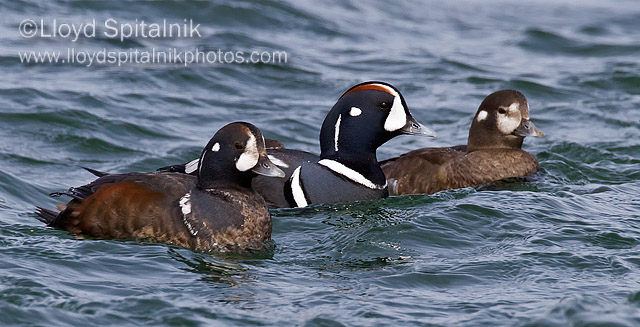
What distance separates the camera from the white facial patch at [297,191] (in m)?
9.76

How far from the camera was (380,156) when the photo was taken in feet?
43.6

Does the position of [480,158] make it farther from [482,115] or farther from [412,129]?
[412,129]

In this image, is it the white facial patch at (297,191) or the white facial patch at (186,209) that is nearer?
the white facial patch at (186,209)

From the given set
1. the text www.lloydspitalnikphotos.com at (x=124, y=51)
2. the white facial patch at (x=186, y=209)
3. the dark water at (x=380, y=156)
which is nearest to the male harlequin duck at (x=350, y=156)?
the dark water at (x=380, y=156)

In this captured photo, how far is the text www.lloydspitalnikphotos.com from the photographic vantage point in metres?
16.9

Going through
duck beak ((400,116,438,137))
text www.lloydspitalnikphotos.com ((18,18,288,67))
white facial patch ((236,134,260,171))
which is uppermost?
text www.lloydspitalnikphotos.com ((18,18,288,67))

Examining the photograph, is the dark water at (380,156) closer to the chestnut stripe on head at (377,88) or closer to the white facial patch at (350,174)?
the white facial patch at (350,174)

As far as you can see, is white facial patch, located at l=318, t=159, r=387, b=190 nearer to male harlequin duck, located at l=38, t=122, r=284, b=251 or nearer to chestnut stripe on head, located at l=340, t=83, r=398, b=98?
chestnut stripe on head, located at l=340, t=83, r=398, b=98

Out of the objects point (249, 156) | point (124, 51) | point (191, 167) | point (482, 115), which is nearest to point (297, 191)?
point (191, 167)

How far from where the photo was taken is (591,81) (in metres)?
17.2

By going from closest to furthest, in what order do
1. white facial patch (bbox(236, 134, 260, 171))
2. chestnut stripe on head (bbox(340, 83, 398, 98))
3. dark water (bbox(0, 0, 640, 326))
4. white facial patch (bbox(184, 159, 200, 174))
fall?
dark water (bbox(0, 0, 640, 326)) → white facial patch (bbox(236, 134, 260, 171)) → white facial patch (bbox(184, 159, 200, 174)) → chestnut stripe on head (bbox(340, 83, 398, 98))

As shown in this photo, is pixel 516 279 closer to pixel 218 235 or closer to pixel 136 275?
pixel 218 235

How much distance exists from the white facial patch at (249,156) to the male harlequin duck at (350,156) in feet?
5.22

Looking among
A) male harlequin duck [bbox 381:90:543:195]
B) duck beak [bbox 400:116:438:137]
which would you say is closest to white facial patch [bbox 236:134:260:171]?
duck beak [bbox 400:116:438:137]
